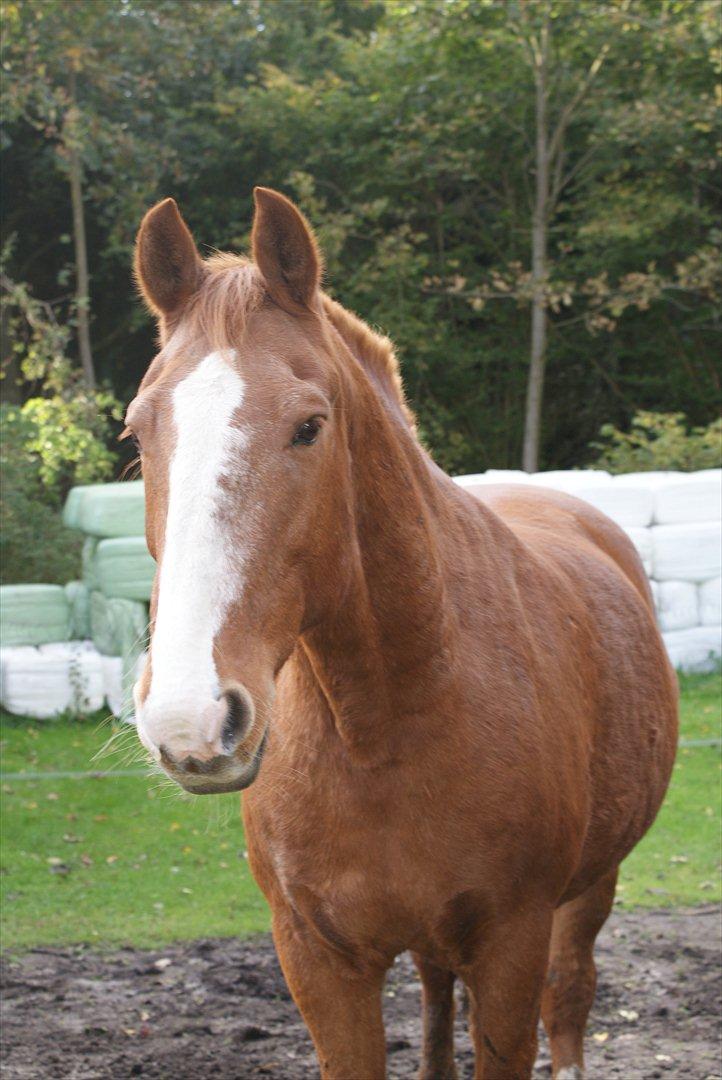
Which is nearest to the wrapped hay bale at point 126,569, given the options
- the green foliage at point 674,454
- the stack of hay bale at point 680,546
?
the stack of hay bale at point 680,546

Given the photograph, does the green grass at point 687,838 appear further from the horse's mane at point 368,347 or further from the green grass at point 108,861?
the horse's mane at point 368,347

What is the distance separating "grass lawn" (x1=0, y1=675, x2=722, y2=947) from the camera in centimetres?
485

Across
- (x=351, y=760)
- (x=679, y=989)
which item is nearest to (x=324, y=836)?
(x=351, y=760)

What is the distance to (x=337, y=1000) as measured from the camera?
233 cm

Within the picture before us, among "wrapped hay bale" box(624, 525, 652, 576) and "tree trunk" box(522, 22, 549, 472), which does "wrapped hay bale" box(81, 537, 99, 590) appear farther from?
"tree trunk" box(522, 22, 549, 472)

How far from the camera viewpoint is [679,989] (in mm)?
4102

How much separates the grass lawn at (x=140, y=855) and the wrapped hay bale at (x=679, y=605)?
78cm

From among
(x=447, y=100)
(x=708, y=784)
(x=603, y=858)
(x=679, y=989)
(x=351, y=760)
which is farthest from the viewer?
(x=447, y=100)

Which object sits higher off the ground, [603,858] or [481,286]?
[481,286]

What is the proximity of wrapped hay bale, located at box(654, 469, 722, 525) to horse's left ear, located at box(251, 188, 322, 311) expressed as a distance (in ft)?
19.6

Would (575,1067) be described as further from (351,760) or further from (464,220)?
(464,220)

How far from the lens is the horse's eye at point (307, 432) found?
1.78 metres

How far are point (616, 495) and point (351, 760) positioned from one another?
5.60 m

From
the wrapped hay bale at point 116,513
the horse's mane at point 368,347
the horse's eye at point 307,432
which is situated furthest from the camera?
the wrapped hay bale at point 116,513
